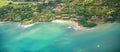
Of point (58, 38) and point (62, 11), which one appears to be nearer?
point (58, 38)

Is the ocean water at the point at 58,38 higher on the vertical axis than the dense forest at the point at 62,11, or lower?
lower

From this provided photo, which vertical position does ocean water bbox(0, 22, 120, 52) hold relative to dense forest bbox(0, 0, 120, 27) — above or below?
below

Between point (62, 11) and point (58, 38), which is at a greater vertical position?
point (62, 11)

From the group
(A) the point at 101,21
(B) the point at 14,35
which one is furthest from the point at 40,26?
(A) the point at 101,21

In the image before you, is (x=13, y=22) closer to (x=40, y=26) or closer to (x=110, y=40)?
(x=40, y=26)

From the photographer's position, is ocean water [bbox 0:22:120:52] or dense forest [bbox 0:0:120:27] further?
dense forest [bbox 0:0:120:27]
